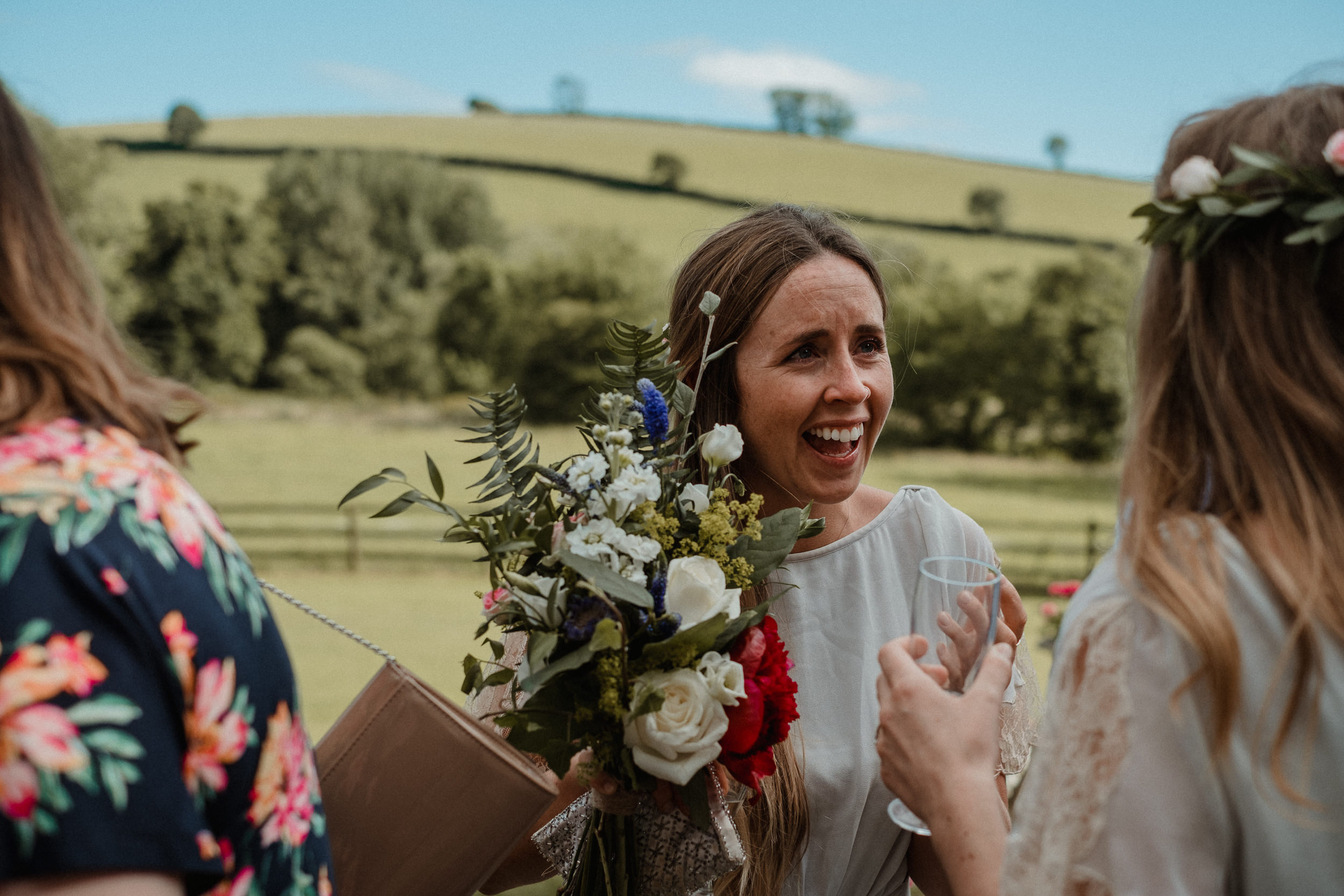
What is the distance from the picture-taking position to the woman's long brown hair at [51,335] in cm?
113

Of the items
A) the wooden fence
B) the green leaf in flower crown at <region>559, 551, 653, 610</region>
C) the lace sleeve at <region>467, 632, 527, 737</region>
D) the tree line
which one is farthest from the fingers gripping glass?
the tree line

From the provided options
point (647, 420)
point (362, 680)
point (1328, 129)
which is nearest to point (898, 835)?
point (647, 420)

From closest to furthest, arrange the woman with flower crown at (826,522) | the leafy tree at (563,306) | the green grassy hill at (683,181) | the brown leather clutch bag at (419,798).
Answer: the brown leather clutch bag at (419,798), the woman with flower crown at (826,522), the leafy tree at (563,306), the green grassy hill at (683,181)

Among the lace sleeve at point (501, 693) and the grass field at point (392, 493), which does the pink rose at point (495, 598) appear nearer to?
the lace sleeve at point (501, 693)

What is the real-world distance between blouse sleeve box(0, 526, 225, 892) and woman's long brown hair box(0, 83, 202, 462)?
179 millimetres

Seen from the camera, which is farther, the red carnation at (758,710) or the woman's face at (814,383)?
the woman's face at (814,383)

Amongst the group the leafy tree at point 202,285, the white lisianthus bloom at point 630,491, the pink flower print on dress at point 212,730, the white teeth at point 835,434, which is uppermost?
the white lisianthus bloom at point 630,491

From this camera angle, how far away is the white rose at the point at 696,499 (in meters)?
1.85

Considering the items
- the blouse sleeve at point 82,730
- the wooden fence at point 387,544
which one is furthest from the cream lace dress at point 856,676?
the wooden fence at point 387,544

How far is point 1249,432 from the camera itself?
127cm

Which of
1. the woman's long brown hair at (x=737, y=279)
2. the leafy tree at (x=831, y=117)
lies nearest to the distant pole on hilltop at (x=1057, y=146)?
the leafy tree at (x=831, y=117)

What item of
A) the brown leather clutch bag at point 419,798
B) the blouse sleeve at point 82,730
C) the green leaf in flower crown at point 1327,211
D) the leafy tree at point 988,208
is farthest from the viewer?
the leafy tree at point 988,208

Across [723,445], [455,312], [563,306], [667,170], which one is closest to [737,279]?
[723,445]

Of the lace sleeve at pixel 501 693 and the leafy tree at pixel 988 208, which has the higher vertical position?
the leafy tree at pixel 988 208
